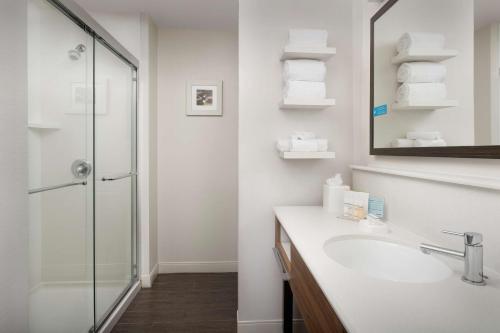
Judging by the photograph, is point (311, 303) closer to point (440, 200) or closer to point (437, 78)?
point (440, 200)

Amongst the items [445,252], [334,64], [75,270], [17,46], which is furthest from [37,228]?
[334,64]

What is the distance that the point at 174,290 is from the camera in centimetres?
228

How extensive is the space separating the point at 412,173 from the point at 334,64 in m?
0.92

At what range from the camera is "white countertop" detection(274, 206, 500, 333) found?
0.50m

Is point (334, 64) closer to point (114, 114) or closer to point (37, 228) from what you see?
point (114, 114)

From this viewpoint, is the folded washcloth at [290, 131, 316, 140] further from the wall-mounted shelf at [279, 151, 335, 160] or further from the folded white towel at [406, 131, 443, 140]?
the folded white towel at [406, 131, 443, 140]

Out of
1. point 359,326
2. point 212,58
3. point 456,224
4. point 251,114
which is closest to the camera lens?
point 359,326

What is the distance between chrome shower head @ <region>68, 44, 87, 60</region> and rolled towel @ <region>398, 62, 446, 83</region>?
1.69 m

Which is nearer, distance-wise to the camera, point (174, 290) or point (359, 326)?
point (359, 326)

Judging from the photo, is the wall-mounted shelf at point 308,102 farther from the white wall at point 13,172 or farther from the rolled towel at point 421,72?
the white wall at point 13,172

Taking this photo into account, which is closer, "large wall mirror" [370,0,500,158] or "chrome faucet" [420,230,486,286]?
"chrome faucet" [420,230,486,286]

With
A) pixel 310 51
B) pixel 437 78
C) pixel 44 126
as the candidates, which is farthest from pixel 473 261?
pixel 44 126

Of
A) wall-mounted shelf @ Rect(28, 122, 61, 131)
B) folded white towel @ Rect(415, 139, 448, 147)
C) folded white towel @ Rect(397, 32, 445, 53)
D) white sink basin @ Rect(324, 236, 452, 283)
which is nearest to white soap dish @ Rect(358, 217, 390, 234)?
white sink basin @ Rect(324, 236, 452, 283)

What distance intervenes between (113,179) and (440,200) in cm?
192
